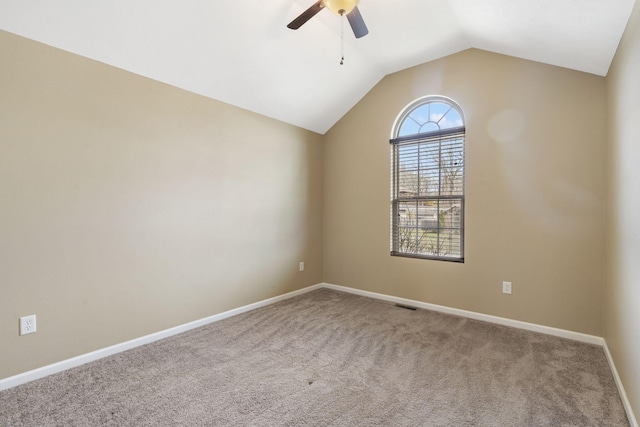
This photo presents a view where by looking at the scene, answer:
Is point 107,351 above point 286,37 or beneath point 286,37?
beneath

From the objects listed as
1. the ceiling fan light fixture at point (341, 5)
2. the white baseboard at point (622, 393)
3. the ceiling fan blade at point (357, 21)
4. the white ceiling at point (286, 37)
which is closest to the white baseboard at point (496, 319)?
the white baseboard at point (622, 393)

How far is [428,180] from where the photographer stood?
350 centimetres

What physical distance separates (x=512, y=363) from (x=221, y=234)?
9.11ft

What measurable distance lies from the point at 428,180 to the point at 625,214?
5.93 feet

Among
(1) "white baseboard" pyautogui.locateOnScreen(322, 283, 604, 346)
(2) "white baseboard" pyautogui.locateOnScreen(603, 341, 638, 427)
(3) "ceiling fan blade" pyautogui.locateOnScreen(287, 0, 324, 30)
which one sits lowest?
(2) "white baseboard" pyautogui.locateOnScreen(603, 341, 638, 427)

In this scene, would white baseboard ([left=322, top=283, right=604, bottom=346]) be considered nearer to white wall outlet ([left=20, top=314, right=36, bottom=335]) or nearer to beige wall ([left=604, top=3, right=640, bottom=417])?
beige wall ([left=604, top=3, right=640, bottom=417])

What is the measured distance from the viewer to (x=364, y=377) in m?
2.06

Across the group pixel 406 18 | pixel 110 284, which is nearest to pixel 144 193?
pixel 110 284

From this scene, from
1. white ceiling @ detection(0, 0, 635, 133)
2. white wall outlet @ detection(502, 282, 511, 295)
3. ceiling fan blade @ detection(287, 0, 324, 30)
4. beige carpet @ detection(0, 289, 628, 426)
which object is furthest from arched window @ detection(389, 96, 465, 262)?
ceiling fan blade @ detection(287, 0, 324, 30)

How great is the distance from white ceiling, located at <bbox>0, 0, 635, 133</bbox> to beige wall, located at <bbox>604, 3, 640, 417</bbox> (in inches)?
9.7

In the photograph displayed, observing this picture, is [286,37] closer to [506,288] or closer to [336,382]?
[336,382]

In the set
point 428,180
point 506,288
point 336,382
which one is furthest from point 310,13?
point 506,288

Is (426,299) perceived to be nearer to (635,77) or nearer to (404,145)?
(404,145)

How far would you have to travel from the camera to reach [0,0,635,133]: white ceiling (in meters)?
1.93
